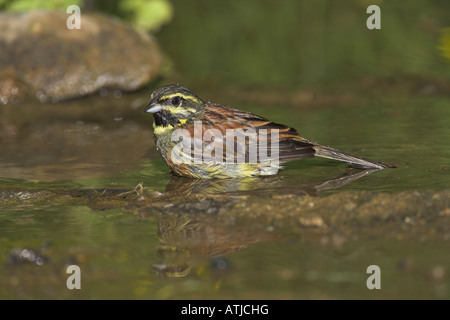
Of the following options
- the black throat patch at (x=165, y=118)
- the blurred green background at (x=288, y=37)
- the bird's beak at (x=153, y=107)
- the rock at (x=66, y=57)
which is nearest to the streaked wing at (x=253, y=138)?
the black throat patch at (x=165, y=118)

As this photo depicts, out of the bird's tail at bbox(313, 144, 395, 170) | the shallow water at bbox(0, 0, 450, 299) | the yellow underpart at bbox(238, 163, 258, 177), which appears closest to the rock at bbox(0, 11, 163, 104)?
the shallow water at bbox(0, 0, 450, 299)

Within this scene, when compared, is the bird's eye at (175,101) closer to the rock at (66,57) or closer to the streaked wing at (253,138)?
the streaked wing at (253,138)

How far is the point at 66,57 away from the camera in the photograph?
40.6 ft

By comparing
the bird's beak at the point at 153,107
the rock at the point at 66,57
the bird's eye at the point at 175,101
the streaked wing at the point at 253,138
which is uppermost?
the rock at the point at 66,57

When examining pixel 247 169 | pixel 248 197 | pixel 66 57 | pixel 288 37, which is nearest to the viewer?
pixel 248 197

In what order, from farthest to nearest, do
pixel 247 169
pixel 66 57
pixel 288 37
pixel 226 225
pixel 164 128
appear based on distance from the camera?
pixel 288 37 < pixel 66 57 < pixel 164 128 < pixel 247 169 < pixel 226 225

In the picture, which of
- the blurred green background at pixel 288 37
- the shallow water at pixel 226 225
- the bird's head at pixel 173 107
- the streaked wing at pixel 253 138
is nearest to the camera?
the shallow water at pixel 226 225

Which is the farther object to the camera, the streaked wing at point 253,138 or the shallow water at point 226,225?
the streaked wing at point 253,138

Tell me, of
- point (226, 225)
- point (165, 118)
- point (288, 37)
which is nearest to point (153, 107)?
point (165, 118)

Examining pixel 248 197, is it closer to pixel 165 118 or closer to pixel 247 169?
pixel 247 169

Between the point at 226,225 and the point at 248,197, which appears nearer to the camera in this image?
the point at 226,225

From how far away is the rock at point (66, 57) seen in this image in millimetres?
12188

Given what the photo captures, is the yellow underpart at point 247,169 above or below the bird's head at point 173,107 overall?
below

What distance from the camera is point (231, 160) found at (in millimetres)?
7324
